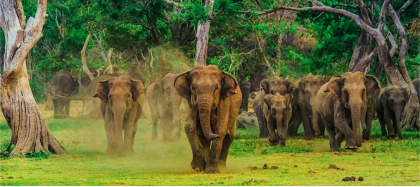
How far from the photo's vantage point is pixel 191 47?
35062 millimetres

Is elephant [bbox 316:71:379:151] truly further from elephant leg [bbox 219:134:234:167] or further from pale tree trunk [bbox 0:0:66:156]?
pale tree trunk [bbox 0:0:66:156]

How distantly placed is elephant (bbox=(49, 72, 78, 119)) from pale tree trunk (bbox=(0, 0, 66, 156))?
20187 millimetres

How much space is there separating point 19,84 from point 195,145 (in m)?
6.51

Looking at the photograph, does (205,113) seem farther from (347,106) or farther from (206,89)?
(347,106)

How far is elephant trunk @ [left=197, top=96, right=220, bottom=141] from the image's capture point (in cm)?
1548

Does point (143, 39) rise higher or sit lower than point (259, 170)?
higher

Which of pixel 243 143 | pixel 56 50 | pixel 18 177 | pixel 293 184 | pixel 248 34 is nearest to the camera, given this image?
pixel 293 184

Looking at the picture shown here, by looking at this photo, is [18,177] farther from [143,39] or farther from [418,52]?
[418,52]

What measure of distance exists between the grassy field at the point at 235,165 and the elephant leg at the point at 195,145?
1.11 feet

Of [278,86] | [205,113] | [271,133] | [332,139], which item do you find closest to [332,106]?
[332,139]

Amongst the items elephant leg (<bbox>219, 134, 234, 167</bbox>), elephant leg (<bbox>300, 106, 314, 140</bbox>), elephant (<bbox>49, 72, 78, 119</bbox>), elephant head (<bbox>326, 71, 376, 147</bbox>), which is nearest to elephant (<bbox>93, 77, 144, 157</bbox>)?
elephant leg (<bbox>219, 134, 234, 167</bbox>)

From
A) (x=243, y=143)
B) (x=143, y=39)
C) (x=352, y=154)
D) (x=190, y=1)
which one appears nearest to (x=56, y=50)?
(x=143, y=39)

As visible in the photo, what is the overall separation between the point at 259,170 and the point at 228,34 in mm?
18916

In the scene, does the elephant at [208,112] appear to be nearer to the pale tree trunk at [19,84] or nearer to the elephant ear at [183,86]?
the elephant ear at [183,86]
